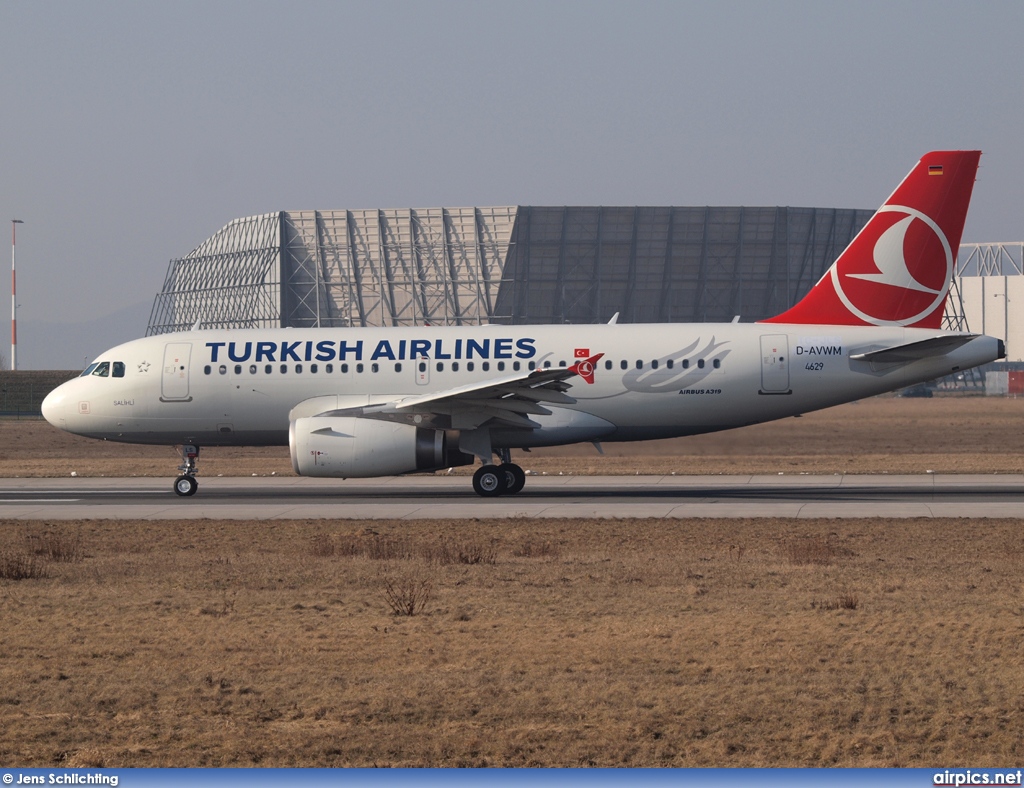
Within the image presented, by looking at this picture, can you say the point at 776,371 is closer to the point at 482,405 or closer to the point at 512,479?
the point at 512,479

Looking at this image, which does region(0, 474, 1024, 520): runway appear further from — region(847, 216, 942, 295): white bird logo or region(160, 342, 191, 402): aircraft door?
region(847, 216, 942, 295): white bird logo

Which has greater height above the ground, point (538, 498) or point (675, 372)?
point (675, 372)

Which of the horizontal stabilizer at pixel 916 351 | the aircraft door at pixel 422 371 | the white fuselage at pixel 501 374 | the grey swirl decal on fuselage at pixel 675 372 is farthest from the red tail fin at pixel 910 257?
the aircraft door at pixel 422 371

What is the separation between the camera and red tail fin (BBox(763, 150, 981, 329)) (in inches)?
1094

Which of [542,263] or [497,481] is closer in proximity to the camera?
[497,481]

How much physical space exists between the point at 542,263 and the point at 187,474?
242 feet

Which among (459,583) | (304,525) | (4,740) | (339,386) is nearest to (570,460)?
(339,386)

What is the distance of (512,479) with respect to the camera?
27828 millimetres

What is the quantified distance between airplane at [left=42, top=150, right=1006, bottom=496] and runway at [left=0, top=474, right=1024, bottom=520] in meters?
1.35

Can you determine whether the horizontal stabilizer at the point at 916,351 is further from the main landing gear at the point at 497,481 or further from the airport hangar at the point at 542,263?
the airport hangar at the point at 542,263

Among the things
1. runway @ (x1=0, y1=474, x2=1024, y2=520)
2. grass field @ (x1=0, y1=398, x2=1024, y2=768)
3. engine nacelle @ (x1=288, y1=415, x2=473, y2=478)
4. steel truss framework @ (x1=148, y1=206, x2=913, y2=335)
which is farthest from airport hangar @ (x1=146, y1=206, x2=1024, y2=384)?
grass field @ (x1=0, y1=398, x2=1024, y2=768)

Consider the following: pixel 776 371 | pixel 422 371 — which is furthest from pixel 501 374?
pixel 776 371

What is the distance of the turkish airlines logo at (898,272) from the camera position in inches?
1095

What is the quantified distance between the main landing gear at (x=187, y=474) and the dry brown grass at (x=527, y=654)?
9.29 m
